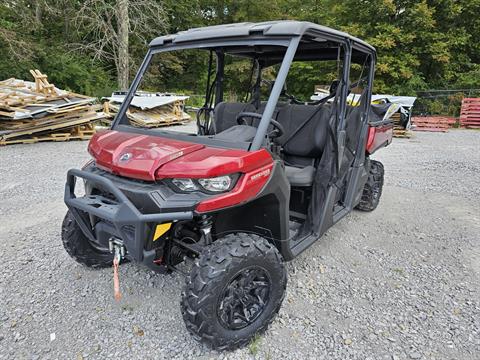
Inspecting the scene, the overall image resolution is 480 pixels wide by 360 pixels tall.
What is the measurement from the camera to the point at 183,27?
18906 millimetres

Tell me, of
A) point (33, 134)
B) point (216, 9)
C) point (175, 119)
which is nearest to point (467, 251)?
point (33, 134)

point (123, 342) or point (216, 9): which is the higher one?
Result: point (216, 9)

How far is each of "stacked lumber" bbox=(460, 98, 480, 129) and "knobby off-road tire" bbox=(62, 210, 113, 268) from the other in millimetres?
15790

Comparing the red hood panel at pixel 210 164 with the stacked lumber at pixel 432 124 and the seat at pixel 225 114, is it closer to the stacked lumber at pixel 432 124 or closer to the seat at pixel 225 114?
the seat at pixel 225 114

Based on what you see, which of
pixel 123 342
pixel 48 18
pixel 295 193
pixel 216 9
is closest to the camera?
pixel 123 342

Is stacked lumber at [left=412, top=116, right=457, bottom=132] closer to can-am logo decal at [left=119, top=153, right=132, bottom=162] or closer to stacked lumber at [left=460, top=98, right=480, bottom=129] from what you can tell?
stacked lumber at [left=460, top=98, right=480, bottom=129]

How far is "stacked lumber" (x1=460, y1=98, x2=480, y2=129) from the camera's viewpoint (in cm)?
1409

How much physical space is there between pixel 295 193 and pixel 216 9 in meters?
19.8

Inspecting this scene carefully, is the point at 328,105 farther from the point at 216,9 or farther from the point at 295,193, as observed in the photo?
the point at 216,9

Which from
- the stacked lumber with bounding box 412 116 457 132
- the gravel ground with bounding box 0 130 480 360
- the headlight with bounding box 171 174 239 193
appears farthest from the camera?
the stacked lumber with bounding box 412 116 457 132

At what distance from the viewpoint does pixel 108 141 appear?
231cm

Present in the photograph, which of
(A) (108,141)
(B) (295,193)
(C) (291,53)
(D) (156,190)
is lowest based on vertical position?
(B) (295,193)

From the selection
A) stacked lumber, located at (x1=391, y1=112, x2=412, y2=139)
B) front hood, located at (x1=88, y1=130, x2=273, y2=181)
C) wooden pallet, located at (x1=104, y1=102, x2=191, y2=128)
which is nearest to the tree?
wooden pallet, located at (x1=104, y1=102, x2=191, y2=128)

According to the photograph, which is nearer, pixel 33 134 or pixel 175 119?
pixel 33 134
